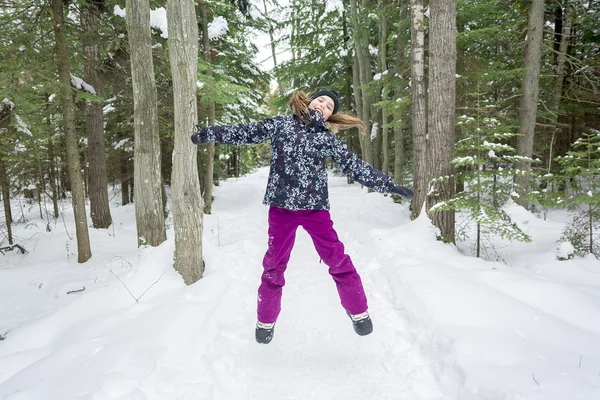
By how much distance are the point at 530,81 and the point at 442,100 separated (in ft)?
18.6

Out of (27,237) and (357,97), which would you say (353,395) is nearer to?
(27,237)

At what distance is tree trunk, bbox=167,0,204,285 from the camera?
3805mm

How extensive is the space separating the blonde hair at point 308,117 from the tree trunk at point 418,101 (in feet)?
15.4

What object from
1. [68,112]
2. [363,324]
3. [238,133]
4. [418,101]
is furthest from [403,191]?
[68,112]

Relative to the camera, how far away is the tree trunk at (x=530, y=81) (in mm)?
9133

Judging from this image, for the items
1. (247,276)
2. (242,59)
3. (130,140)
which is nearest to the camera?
(247,276)

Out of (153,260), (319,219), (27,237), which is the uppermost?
(319,219)

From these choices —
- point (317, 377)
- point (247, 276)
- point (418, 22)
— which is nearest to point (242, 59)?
point (418, 22)

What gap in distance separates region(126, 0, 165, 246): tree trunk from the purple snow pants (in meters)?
3.30

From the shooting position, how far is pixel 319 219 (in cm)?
314

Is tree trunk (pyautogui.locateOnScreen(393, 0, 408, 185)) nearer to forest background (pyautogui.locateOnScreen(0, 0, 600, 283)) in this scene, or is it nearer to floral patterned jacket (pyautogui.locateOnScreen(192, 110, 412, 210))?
forest background (pyautogui.locateOnScreen(0, 0, 600, 283))

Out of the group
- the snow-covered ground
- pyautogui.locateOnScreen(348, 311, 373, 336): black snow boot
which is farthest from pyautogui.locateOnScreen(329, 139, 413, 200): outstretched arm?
the snow-covered ground

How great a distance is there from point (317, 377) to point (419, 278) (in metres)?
2.18

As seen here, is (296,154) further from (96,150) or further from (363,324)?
(96,150)
